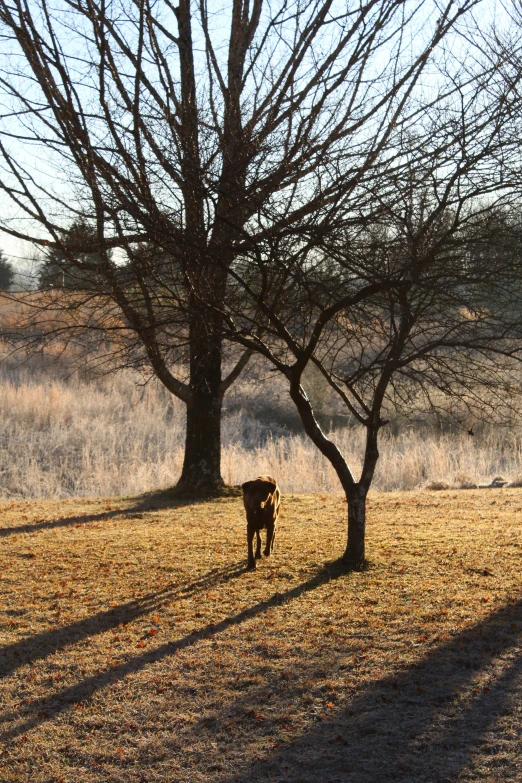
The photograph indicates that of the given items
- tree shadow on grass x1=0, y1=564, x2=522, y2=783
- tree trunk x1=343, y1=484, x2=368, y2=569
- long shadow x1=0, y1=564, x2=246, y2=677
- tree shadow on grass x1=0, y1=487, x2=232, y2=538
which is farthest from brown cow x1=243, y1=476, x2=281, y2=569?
tree shadow on grass x1=0, y1=487, x2=232, y2=538

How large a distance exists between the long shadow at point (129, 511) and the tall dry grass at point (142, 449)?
1863 millimetres

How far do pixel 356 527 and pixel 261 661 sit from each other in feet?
7.85

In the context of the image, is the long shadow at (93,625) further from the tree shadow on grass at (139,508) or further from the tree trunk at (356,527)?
the tree shadow on grass at (139,508)

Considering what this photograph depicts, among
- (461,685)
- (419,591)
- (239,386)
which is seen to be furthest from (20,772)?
(239,386)

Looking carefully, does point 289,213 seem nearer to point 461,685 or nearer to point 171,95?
point 171,95

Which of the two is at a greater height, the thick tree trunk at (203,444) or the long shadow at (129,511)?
the thick tree trunk at (203,444)

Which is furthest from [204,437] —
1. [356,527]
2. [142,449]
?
[142,449]

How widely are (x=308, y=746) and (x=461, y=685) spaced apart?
113 centimetres

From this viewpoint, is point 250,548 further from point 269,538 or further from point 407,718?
point 407,718

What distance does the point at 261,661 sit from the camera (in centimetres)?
526

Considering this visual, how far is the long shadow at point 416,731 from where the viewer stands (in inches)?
152

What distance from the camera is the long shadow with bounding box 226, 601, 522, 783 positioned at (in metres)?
3.86

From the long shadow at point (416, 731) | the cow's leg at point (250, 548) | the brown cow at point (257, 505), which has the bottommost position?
the long shadow at point (416, 731)

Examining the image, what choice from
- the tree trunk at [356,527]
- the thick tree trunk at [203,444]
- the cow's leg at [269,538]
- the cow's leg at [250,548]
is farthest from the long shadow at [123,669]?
the thick tree trunk at [203,444]
